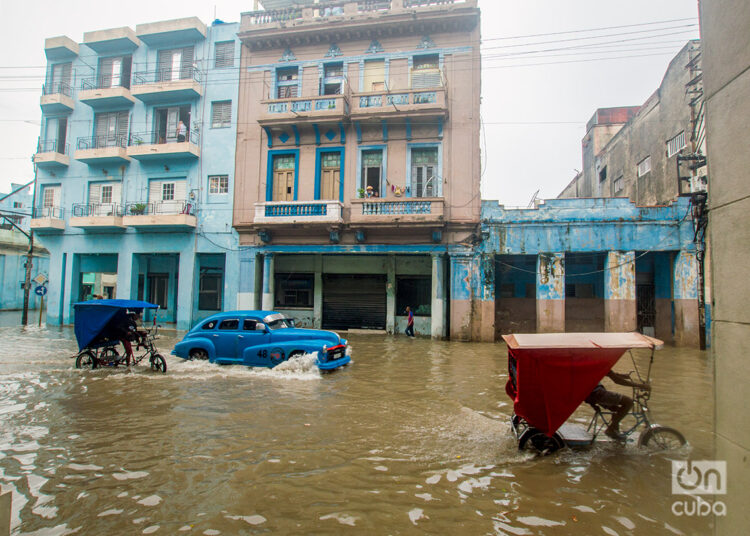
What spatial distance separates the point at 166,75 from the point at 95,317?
16.5m

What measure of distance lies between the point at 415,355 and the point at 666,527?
10133mm

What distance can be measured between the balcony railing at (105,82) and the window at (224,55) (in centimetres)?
561

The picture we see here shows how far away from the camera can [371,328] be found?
65.0 feet

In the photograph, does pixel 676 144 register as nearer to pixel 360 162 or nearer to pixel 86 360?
pixel 360 162

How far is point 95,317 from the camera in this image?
10.5 metres

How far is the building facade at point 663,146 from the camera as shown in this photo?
16.9 m

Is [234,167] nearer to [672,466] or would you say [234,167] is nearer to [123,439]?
[123,439]

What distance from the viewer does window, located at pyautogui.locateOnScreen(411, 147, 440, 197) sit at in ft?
60.4

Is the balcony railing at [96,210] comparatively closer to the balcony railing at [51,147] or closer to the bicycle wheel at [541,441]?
the balcony railing at [51,147]

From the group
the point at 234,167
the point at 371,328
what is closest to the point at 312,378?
the point at 371,328

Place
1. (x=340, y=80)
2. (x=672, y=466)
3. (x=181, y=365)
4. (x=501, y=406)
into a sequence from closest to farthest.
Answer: (x=672, y=466)
(x=501, y=406)
(x=181, y=365)
(x=340, y=80)

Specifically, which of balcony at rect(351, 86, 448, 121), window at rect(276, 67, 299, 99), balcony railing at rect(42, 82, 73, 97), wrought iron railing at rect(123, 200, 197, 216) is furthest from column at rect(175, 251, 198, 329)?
balcony railing at rect(42, 82, 73, 97)

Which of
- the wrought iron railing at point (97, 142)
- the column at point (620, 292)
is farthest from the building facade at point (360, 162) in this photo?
the wrought iron railing at point (97, 142)

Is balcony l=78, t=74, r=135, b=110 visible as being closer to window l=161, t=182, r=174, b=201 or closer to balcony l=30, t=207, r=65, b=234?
window l=161, t=182, r=174, b=201
